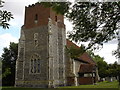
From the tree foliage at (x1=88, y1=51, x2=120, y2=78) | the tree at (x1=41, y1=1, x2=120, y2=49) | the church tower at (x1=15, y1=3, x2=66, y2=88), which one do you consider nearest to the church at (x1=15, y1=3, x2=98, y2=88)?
the church tower at (x1=15, y1=3, x2=66, y2=88)

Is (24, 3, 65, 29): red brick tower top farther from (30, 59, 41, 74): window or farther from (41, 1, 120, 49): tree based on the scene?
(41, 1, 120, 49): tree

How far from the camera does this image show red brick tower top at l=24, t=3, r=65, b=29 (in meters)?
31.3

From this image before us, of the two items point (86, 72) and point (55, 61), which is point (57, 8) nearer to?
point (55, 61)

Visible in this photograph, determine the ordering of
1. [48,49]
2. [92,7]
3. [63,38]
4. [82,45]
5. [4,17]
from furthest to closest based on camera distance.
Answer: [63,38], [48,49], [82,45], [92,7], [4,17]

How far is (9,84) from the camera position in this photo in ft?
122

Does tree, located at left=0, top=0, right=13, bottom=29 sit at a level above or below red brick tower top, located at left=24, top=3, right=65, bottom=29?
below

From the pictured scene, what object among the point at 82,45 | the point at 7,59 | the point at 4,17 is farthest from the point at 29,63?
the point at 4,17

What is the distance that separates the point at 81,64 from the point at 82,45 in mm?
30449

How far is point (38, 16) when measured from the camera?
105ft

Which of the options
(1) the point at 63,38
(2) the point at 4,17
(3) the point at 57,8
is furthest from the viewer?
(1) the point at 63,38

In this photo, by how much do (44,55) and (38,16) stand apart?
785cm

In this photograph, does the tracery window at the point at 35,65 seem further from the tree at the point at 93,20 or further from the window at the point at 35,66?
the tree at the point at 93,20

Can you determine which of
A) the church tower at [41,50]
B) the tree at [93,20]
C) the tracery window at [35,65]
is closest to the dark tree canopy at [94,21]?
the tree at [93,20]

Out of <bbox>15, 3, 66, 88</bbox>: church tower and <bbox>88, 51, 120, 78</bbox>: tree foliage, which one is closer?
<bbox>88, 51, 120, 78</bbox>: tree foliage
